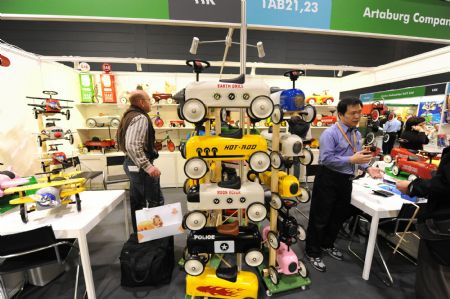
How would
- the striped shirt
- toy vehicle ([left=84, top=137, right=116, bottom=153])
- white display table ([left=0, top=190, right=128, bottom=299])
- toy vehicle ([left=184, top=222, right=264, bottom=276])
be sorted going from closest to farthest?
white display table ([left=0, top=190, right=128, bottom=299])
toy vehicle ([left=184, top=222, right=264, bottom=276])
the striped shirt
toy vehicle ([left=84, top=137, right=116, bottom=153])

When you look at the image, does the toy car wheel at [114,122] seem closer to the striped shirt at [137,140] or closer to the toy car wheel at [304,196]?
the striped shirt at [137,140]

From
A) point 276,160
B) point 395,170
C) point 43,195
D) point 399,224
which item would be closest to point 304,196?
point 276,160

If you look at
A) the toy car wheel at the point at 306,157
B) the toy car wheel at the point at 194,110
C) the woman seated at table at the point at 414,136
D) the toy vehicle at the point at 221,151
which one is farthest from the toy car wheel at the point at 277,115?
the woman seated at table at the point at 414,136

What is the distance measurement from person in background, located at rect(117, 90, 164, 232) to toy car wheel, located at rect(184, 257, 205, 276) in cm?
68

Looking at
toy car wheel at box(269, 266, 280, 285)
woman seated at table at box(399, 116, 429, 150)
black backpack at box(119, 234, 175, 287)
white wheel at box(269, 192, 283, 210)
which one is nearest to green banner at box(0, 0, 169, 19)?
white wheel at box(269, 192, 283, 210)

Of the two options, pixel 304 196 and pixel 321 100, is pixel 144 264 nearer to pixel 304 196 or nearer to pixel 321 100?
pixel 304 196

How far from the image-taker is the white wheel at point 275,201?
63.0 inches

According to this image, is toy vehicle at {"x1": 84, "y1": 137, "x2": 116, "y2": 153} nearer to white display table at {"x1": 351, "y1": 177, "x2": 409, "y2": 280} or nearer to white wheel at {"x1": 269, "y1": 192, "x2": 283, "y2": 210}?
white wheel at {"x1": 269, "y1": 192, "x2": 283, "y2": 210}

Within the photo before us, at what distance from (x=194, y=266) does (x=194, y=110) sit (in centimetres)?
120

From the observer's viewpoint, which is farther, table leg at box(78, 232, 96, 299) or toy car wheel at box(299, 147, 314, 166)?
toy car wheel at box(299, 147, 314, 166)

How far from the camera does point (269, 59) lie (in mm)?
6797

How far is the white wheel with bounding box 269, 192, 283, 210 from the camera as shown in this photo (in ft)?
5.25

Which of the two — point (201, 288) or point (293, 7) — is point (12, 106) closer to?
→ point (201, 288)

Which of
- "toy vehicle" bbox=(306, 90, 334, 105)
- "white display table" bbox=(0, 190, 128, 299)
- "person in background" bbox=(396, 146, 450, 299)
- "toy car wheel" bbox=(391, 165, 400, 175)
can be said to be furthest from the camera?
"toy vehicle" bbox=(306, 90, 334, 105)
